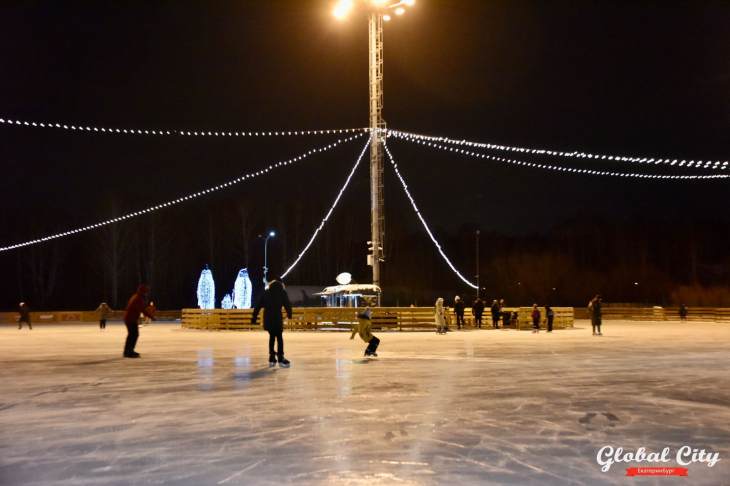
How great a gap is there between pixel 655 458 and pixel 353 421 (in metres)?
2.99

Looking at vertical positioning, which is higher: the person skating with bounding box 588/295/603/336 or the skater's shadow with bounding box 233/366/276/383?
the person skating with bounding box 588/295/603/336

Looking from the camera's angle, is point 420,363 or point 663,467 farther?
point 420,363

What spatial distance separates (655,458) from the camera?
5.82 m

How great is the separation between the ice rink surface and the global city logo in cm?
9

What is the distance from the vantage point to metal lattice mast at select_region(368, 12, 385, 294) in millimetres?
30188

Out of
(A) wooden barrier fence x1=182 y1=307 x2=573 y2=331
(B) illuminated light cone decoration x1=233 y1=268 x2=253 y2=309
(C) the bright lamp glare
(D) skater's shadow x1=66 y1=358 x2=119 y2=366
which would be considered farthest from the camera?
(B) illuminated light cone decoration x1=233 y1=268 x2=253 y2=309

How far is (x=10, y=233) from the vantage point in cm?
6844

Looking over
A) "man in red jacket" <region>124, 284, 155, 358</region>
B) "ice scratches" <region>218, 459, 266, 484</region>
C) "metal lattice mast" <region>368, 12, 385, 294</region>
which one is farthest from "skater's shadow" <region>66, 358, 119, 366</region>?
"metal lattice mast" <region>368, 12, 385, 294</region>

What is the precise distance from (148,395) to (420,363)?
6.10m

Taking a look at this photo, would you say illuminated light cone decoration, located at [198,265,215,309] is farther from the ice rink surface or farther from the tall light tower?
the ice rink surface

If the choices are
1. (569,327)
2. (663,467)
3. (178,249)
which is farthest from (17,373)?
(178,249)

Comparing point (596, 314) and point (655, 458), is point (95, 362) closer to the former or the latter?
point (655, 458)

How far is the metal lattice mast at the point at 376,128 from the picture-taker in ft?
99.0

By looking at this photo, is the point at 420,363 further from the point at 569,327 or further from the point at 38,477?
the point at 569,327
